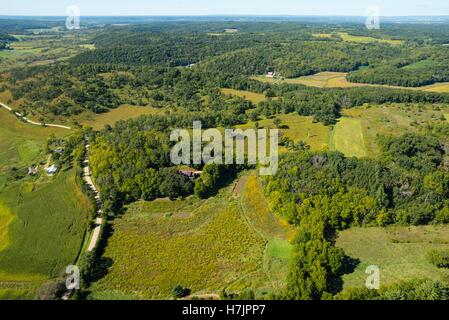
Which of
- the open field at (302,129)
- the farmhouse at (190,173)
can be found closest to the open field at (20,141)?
the farmhouse at (190,173)

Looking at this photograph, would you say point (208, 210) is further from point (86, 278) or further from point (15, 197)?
point (15, 197)

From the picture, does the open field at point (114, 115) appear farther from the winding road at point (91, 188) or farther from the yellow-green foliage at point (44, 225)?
the yellow-green foliage at point (44, 225)

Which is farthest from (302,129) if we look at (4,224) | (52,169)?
(4,224)

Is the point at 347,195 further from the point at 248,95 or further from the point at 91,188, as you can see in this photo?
the point at 248,95

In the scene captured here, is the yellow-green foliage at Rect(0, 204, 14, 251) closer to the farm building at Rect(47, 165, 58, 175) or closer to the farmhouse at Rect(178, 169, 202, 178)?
the farm building at Rect(47, 165, 58, 175)

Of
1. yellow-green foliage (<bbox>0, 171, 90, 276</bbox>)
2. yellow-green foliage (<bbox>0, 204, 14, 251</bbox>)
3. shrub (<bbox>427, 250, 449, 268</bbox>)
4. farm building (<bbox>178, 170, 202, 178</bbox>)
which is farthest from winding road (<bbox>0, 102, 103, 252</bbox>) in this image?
shrub (<bbox>427, 250, 449, 268</bbox>)
